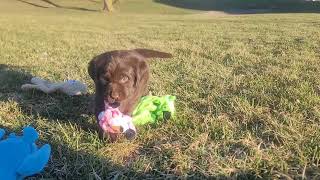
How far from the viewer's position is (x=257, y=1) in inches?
2159

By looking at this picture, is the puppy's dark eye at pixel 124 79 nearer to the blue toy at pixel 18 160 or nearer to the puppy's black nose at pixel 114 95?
the puppy's black nose at pixel 114 95

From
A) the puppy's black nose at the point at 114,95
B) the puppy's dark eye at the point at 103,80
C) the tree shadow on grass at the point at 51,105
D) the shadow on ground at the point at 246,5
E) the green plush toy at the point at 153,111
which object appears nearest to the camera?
the puppy's black nose at the point at 114,95

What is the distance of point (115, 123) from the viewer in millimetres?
4082

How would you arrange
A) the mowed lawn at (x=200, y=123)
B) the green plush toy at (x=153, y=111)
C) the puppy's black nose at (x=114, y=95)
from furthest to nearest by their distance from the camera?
the green plush toy at (x=153, y=111), the puppy's black nose at (x=114, y=95), the mowed lawn at (x=200, y=123)

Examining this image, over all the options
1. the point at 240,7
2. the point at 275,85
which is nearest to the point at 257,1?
the point at 240,7

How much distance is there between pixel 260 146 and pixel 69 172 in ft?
4.42

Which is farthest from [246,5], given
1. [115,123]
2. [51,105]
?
[115,123]

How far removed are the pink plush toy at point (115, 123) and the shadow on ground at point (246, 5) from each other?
137 ft

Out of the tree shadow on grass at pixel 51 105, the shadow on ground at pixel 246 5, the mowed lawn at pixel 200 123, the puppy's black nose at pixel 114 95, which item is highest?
the puppy's black nose at pixel 114 95

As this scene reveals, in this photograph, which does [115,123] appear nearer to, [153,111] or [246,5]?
[153,111]

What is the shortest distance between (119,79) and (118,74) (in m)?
0.04

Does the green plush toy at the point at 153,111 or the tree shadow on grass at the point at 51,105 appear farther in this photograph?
the tree shadow on grass at the point at 51,105

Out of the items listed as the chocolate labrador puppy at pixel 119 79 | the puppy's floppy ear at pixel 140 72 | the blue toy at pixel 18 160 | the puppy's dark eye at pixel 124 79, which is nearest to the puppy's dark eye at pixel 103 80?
the chocolate labrador puppy at pixel 119 79

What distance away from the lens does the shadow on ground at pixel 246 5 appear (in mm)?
46044
